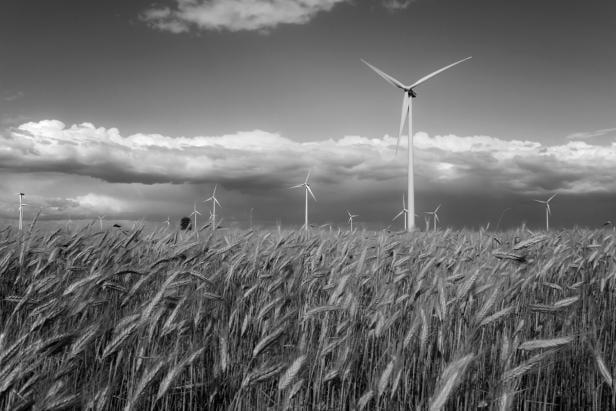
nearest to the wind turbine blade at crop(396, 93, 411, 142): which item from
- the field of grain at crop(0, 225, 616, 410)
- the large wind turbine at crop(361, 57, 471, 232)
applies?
the large wind turbine at crop(361, 57, 471, 232)

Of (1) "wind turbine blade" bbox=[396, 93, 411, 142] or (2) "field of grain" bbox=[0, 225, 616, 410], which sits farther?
(1) "wind turbine blade" bbox=[396, 93, 411, 142]

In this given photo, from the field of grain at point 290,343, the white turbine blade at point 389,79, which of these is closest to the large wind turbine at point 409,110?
the white turbine blade at point 389,79

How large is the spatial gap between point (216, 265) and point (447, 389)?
455cm

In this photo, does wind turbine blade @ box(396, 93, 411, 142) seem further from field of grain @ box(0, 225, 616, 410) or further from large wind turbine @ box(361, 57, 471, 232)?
field of grain @ box(0, 225, 616, 410)

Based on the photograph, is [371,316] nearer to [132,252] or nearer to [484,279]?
[484,279]

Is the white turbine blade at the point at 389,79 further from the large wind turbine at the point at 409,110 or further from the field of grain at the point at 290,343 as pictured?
the field of grain at the point at 290,343

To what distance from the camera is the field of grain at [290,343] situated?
7.54 feet

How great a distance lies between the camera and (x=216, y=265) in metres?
6.17

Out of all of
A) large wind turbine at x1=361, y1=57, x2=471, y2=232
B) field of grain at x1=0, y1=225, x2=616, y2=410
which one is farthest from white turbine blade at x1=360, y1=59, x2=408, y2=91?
field of grain at x1=0, y1=225, x2=616, y2=410

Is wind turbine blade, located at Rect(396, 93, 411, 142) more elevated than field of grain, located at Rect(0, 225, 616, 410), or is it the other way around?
wind turbine blade, located at Rect(396, 93, 411, 142)

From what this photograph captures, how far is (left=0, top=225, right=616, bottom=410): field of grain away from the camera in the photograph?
2.30m

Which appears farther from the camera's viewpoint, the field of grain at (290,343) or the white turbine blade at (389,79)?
the white turbine blade at (389,79)

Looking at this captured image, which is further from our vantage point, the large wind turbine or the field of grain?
the large wind turbine

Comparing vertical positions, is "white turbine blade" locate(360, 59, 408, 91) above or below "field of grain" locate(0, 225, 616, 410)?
above
